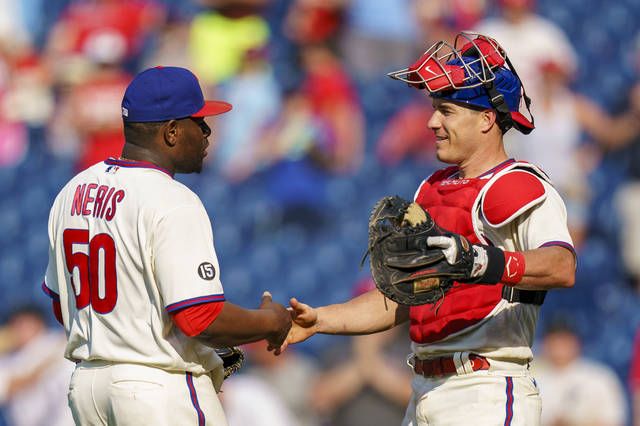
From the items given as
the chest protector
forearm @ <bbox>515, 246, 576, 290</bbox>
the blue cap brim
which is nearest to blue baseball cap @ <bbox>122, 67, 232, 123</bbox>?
the blue cap brim

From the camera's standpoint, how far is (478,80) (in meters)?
4.00

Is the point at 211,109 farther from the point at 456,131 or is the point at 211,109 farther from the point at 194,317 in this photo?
the point at 456,131

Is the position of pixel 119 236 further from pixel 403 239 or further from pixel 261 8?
pixel 261 8

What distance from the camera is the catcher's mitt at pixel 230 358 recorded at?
426 centimetres

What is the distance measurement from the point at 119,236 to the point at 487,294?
1.26m

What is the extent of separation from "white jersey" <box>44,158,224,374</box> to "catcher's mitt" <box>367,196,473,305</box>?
0.54m

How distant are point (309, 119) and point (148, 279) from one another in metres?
5.88

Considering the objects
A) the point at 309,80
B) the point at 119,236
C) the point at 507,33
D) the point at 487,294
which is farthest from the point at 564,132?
the point at 119,236

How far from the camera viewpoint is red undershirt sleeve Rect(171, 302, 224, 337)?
3645 mm

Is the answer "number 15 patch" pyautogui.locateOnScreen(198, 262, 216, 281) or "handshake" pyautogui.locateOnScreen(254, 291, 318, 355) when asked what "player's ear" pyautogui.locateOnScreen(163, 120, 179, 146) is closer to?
"number 15 patch" pyautogui.locateOnScreen(198, 262, 216, 281)

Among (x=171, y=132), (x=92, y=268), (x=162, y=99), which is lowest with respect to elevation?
(x=92, y=268)

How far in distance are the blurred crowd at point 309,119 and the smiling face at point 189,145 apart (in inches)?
157

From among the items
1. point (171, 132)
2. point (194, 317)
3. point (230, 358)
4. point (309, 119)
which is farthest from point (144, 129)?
point (309, 119)

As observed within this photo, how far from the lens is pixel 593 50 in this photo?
32.8ft
